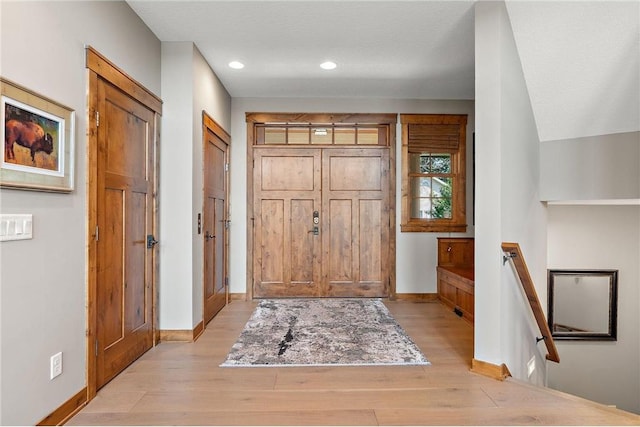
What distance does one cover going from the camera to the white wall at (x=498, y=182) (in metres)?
2.69

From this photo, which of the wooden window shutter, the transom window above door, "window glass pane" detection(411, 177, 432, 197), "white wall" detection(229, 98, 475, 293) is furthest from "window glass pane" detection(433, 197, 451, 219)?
the transom window above door

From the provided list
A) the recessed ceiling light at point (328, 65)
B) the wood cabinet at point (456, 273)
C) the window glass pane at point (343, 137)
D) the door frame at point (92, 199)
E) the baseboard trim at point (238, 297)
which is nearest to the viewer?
the door frame at point (92, 199)

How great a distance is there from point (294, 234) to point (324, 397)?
9.87 feet

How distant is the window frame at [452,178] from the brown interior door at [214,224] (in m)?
2.39

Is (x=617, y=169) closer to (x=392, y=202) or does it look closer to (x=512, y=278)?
(x=512, y=278)

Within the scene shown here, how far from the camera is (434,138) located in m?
5.26

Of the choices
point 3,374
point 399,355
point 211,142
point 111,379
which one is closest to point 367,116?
point 211,142

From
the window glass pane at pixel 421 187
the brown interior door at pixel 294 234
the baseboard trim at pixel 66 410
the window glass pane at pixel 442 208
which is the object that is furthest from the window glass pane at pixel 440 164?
the baseboard trim at pixel 66 410

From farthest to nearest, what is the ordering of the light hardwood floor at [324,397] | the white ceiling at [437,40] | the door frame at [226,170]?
the door frame at [226,170]
the white ceiling at [437,40]
the light hardwood floor at [324,397]

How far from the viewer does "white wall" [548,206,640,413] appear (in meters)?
4.54

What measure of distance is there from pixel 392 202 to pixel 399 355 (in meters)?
2.54

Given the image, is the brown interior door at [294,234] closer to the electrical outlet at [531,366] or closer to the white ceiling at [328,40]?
the white ceiling at [328,40]

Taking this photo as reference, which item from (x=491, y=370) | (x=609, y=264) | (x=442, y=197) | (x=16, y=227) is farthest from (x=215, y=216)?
(x=609, y=264)

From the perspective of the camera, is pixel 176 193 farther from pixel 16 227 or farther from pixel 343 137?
pixel 343 137
